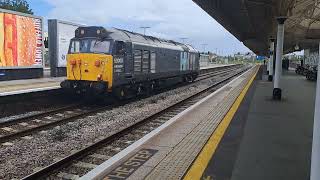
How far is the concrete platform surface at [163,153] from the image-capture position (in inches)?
253

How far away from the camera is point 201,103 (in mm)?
16344

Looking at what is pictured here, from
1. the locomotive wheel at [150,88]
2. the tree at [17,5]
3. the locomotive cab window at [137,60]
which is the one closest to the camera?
the locomotive cab window at [137,60]

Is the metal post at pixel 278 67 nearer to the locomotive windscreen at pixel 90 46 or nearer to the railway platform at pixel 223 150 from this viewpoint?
the railway platform at pixel 223 150

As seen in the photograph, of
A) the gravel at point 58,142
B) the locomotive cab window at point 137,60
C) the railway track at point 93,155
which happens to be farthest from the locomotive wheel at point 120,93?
the railway track at point 93,155

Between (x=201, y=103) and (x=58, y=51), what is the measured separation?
44.0ft

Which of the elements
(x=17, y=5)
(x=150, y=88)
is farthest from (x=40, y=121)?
(x=17, y=5)

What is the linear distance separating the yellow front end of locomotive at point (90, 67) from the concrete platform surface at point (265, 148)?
535 cm

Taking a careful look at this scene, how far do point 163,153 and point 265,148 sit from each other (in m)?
1.85

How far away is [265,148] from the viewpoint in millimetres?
7660

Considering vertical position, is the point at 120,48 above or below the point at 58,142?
above

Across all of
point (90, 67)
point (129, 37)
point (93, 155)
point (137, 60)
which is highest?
point (129, 37)

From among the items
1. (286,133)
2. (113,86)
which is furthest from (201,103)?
(286,133)

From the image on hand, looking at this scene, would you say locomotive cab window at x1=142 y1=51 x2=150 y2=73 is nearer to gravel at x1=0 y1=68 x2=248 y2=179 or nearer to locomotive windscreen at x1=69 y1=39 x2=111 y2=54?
locomotive windscreen at x1=69 y1=39 x2=111 y2=54

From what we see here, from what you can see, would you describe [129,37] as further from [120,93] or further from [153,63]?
[153,63]
